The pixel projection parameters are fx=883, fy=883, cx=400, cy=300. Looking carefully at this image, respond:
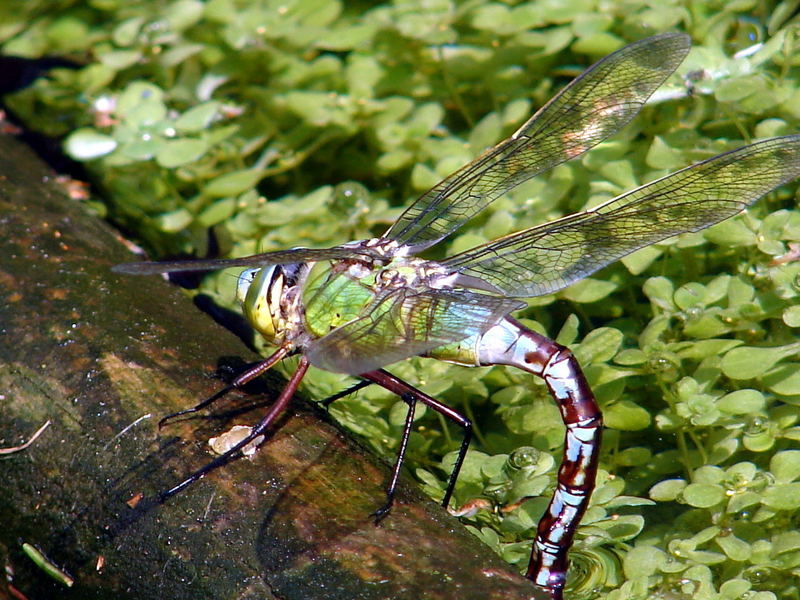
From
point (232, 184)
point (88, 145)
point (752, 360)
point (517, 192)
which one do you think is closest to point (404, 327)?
point (752, 360)

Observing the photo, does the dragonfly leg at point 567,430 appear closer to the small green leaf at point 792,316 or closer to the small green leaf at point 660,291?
the small green leaf at point 660,291

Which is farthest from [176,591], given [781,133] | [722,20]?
[722,20]

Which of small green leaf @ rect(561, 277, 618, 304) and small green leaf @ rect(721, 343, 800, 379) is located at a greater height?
small green leaf @ rect(721, 343, 800, 379)

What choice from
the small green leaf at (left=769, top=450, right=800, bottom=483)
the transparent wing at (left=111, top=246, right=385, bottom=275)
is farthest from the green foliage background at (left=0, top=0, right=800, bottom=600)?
the transparent wing at (left=111, top=246, right=385, bottom=275)

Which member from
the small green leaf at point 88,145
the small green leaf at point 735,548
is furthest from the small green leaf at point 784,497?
the small green leaf at point 88,145

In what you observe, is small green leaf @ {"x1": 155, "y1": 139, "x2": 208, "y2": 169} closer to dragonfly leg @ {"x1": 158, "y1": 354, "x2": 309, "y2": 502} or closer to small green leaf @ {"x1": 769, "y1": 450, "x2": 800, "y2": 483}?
dragonfly leg @ {"x1": 158, "y1": 354, "x2": 309, "y2": 502}

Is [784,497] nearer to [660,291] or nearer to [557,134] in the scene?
[660,291]
